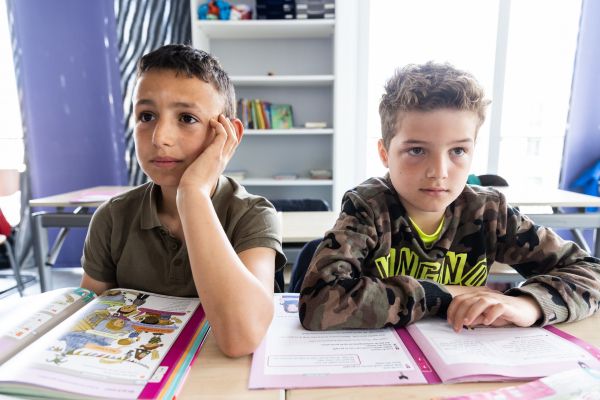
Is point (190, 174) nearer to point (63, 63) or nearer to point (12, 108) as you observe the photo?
point (63, 63)

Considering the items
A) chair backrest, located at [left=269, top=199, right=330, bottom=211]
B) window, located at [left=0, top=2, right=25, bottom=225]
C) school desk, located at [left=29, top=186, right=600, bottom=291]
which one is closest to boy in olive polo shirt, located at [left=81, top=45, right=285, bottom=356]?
school desk, located at [left=29, top=186, right=600, bottom=291]

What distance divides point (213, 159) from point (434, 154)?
491 mm

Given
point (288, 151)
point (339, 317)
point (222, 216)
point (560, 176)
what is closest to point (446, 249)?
point (339, 317)

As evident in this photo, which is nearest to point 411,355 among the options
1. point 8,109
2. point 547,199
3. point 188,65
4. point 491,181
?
point 188,65

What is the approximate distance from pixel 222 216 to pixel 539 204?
75.5 inches

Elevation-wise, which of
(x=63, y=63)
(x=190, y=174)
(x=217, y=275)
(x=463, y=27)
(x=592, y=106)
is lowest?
(x=217, y=275)

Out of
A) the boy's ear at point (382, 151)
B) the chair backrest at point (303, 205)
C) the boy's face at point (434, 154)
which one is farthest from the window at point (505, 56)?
the boy's face at point (434, 154)

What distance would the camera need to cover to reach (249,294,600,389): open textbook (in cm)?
52

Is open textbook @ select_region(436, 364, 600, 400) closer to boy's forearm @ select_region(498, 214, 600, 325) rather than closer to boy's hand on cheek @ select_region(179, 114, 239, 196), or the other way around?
boy's forearm @ select_region(498, 214, 600, 325)

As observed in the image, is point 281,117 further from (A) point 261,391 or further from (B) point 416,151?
(A) point 261,391

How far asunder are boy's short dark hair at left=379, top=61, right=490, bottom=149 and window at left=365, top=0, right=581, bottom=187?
96.3 inches

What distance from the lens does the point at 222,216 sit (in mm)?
934

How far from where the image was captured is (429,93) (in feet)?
2.89

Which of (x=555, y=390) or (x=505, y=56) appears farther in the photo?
(x=505, y=56)
